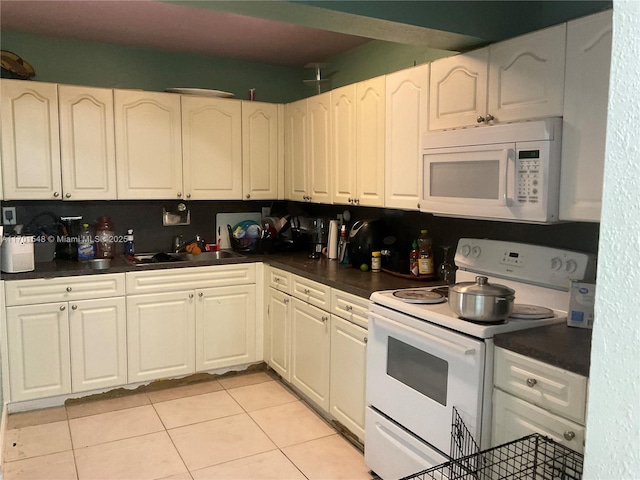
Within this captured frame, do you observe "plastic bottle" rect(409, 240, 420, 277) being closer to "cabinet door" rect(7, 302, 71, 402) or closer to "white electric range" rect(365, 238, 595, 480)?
"white electric range" rect(365, 238, 595, 480)

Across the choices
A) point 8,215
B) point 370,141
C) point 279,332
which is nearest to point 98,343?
point 8,215

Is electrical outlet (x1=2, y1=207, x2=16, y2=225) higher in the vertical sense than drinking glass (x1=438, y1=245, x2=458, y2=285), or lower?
higher

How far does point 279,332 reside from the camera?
3.70 metres

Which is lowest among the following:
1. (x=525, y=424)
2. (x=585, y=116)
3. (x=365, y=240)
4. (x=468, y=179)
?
(x=525, y=424)

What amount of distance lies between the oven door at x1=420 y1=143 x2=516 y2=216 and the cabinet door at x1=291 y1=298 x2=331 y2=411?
995 mm

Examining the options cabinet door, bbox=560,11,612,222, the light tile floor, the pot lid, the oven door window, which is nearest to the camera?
cabinet door, bbox=560,11,612,222

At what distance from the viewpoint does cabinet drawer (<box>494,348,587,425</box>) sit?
163 cm

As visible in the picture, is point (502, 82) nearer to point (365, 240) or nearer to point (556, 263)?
point (556, 263)

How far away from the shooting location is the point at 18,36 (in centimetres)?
352

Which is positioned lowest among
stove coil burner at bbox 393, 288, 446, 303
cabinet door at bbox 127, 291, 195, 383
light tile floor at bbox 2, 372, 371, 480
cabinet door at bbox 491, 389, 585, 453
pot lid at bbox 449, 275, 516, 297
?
light tile floor at bbox 2, 372, 371, 480

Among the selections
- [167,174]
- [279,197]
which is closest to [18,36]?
[167,174]

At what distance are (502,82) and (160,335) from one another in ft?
8.76

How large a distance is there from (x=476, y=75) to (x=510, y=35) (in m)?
0.28

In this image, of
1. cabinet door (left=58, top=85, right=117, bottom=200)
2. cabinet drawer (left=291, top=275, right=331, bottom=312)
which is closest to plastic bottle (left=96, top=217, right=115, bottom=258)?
cabinet door (left=58, top=85, right=117, bottom=200)
